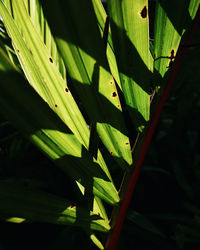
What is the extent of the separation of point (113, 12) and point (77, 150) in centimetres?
22

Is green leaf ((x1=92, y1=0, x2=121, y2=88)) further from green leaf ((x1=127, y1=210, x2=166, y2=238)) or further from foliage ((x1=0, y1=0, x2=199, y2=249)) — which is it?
green leaf ((x1=127, y1=210, x2=166, y2=238))

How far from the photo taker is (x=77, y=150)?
40cm

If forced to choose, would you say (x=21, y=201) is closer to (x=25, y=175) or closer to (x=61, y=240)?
(x=61, y=240)

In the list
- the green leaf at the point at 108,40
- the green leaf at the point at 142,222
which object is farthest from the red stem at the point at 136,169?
the green leaf at the point at 142,222

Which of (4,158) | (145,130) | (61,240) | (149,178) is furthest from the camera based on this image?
(149,178)

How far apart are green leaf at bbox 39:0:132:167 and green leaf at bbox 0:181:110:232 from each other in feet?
0.43

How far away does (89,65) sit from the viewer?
37 centimetres

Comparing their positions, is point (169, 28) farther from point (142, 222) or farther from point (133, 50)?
point (142, 222)

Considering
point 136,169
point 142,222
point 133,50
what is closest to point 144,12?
point 133,50

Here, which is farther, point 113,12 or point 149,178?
point 149,178

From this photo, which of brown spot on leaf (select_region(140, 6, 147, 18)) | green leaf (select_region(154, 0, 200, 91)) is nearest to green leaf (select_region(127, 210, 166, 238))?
green leaf (select_region(154, 0, 200, 91))

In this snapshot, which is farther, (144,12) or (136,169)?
(136,169)

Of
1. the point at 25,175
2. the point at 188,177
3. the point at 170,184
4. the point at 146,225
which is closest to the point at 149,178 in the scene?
the point at 170,184

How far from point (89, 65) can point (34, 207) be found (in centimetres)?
23
